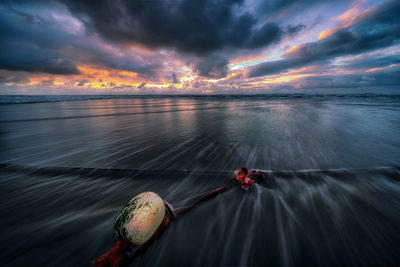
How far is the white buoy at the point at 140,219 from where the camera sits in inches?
41.2

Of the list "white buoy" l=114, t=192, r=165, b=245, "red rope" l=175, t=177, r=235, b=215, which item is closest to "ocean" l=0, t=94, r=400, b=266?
"red rope" l=175, t=177, r=235, b=215

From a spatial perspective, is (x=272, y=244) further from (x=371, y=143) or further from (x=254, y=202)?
(x=371, y=143)

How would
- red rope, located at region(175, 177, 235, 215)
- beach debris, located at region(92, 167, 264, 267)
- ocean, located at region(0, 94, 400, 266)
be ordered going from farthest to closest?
red rope, located at region(175, 177, 235, 215), ocean, located at region(0, 94, 400, 266), beach debris, located at region(92, 167, 264, 267)

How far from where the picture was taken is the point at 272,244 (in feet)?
3.86

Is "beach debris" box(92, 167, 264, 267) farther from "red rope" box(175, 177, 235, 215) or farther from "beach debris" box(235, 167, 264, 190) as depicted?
"beach debris" box(235, 167, 264, 190)

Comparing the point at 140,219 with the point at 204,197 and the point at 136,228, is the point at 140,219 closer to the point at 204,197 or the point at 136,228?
the point at 136,228

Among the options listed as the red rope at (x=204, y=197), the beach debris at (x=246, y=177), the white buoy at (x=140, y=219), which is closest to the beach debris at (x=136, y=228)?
the white buoy at (x=140, y=219)

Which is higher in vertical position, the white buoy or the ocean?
the white buoy

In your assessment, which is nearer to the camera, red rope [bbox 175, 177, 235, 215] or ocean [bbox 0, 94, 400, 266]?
ocean [bbox 0, 94, 400, 266]

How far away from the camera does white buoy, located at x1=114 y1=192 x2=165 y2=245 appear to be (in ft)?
3.43

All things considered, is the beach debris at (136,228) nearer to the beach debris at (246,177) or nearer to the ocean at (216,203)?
the ocean at (216,203)

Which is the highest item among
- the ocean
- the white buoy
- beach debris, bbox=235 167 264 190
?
the white buoy

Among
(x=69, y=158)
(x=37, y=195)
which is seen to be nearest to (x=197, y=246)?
(x=37, y=195)

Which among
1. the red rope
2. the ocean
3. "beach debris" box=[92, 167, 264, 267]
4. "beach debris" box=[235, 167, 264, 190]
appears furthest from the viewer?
"beach debris" box=[235, 167, 264, 190]
